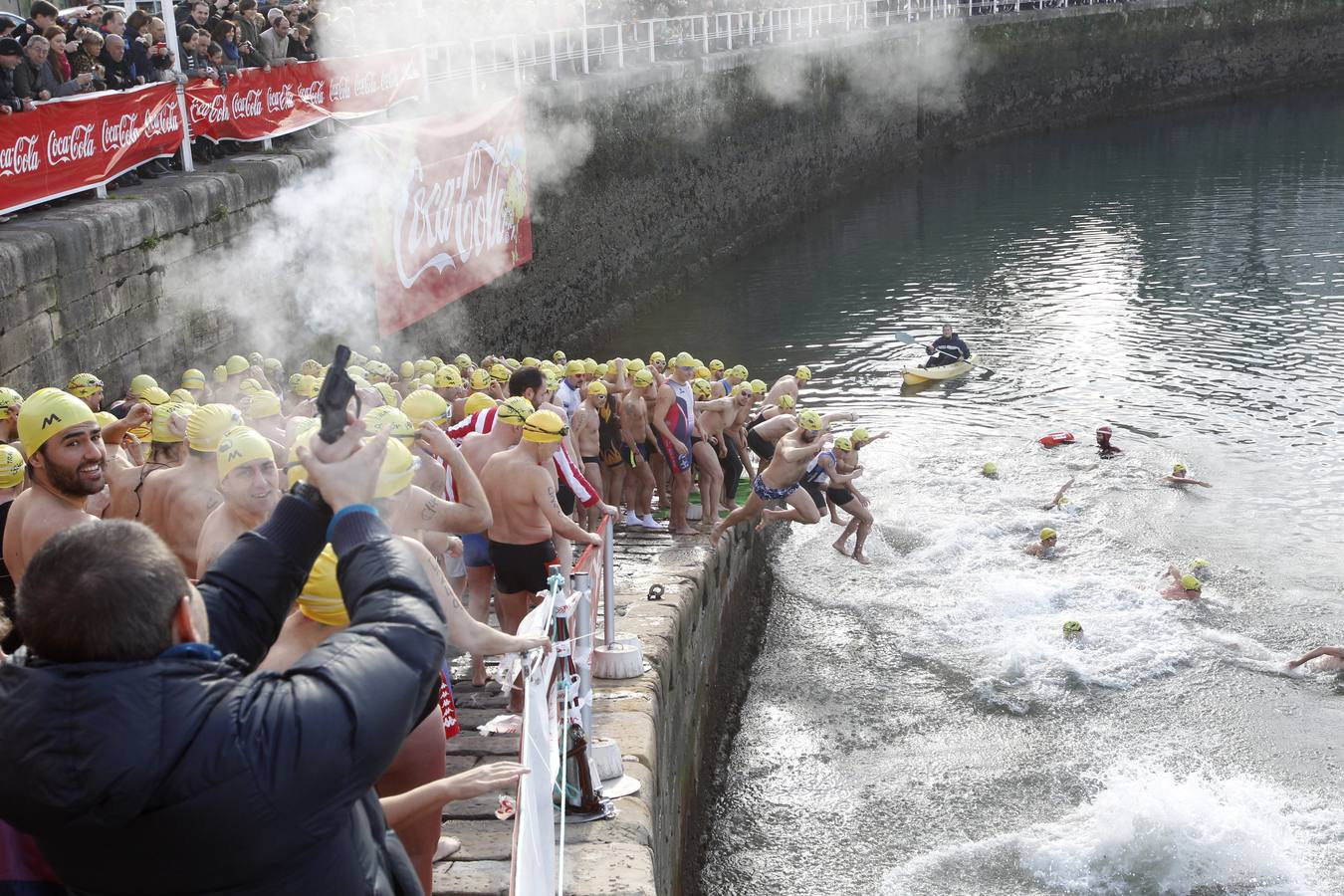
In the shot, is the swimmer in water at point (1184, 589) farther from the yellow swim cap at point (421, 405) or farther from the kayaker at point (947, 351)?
Answer: the kayaker at point (947, 351)

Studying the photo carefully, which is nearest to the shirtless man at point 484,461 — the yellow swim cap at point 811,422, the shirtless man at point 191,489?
the shirtless man at point 191,489

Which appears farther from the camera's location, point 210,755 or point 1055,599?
point 1055,599

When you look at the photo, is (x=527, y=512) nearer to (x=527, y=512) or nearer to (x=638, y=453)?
(x=527, y=512)

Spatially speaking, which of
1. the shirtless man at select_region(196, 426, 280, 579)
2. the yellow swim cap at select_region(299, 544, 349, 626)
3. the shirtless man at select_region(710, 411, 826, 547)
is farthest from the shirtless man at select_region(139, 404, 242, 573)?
the shirtless man at select_region(710, 411, 826, 547)

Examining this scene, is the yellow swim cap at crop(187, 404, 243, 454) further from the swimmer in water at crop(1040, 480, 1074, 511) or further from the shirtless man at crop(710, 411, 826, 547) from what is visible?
the swimmer in water at crop(1040, 480, 1074, 511)

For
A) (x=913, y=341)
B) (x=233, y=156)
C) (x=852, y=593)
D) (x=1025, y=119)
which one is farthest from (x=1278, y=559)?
(x=1025, y=119)

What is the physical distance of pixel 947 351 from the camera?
63.3 ft

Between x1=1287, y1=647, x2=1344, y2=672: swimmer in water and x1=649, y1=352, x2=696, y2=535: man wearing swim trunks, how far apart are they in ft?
16.1

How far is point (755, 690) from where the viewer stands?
1034 centimetres

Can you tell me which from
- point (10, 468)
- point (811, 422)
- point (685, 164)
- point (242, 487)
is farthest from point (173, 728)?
point (685, 164)

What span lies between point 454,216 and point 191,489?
35.4 ft

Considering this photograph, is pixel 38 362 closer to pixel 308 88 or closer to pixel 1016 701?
pixel 308 88

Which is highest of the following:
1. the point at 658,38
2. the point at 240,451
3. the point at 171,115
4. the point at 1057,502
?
the point at 658,38

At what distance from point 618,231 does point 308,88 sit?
10542mm
